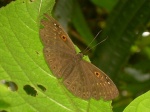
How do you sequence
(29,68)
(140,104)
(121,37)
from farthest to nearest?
(121,37)
(29,68)
(140,104)

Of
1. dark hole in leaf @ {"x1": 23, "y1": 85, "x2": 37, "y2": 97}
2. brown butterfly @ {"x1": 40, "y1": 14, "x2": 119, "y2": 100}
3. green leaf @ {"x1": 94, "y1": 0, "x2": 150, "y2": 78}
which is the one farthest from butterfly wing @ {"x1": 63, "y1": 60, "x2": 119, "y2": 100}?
green leaf @ {"x1": 94, "y1": 0, "x2": 150, "y2": 78}

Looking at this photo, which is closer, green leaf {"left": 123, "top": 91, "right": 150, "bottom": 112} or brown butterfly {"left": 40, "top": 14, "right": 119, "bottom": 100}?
green leaf {"left": 123, "top": 91, "right": 150, "bottom": 112}

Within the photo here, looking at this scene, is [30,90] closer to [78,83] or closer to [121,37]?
[78,83]

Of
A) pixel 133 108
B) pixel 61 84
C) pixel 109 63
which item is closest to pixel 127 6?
pixel 109 63

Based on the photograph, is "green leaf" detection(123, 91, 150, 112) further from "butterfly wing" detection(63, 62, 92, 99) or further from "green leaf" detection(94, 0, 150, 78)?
"green leaf" detection(94, 0, 150, 78)

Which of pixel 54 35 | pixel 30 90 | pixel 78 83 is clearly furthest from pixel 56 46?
pixel 30 90

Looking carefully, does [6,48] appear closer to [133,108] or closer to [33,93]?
[33,93]

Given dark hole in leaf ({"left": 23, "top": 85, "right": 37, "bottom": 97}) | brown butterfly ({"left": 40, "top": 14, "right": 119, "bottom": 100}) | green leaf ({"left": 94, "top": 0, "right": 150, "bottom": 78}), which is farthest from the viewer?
green leaf ({"left": 94, "top": 0, "right": 150, "bottom": 78})
